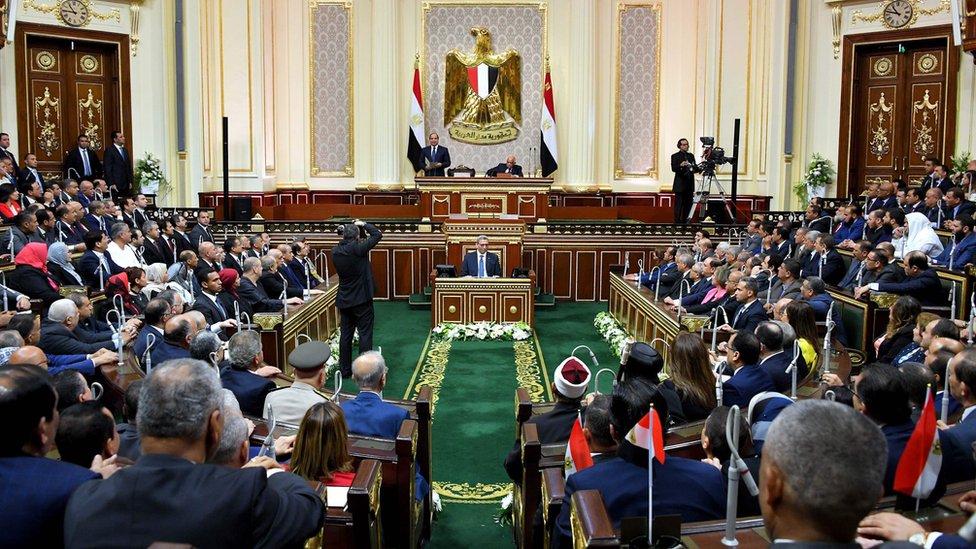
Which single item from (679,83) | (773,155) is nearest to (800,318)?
(773,155)

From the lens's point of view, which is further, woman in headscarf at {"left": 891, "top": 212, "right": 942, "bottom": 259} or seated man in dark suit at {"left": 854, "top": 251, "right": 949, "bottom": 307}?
woman in headscarf at {"left": 891, "top": 212, "right": 942, "bottom": 259}

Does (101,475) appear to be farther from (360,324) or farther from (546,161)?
(546,161)

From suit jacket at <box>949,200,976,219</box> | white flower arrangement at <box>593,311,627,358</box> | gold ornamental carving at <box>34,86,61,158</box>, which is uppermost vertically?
gold ornamental carving at <box>34,86,61,158</box>

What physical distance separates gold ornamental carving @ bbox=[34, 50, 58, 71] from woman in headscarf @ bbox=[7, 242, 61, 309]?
8443mm

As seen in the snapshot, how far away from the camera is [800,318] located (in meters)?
6.31

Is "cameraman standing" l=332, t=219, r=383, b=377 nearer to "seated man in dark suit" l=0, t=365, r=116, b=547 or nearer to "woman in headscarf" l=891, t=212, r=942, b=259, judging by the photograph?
"woman in headscarf" l=891, t=212, r=942, b=259

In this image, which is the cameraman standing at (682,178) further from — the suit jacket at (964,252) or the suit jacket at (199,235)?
the suit jacket at (199,235)

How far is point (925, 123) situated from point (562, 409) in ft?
43.0

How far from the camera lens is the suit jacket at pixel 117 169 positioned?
15125mm

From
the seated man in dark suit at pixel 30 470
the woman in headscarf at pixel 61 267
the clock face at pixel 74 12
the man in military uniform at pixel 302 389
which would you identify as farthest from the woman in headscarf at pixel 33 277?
the clock face at pixel 74 12

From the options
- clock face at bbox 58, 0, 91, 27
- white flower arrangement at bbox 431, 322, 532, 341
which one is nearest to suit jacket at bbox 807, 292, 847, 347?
white flower arrangement at bbox 431, 322, 532, 341

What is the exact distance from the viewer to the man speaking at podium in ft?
40.0

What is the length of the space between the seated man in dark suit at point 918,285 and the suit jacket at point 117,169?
11.9m

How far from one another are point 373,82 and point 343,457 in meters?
15.2
